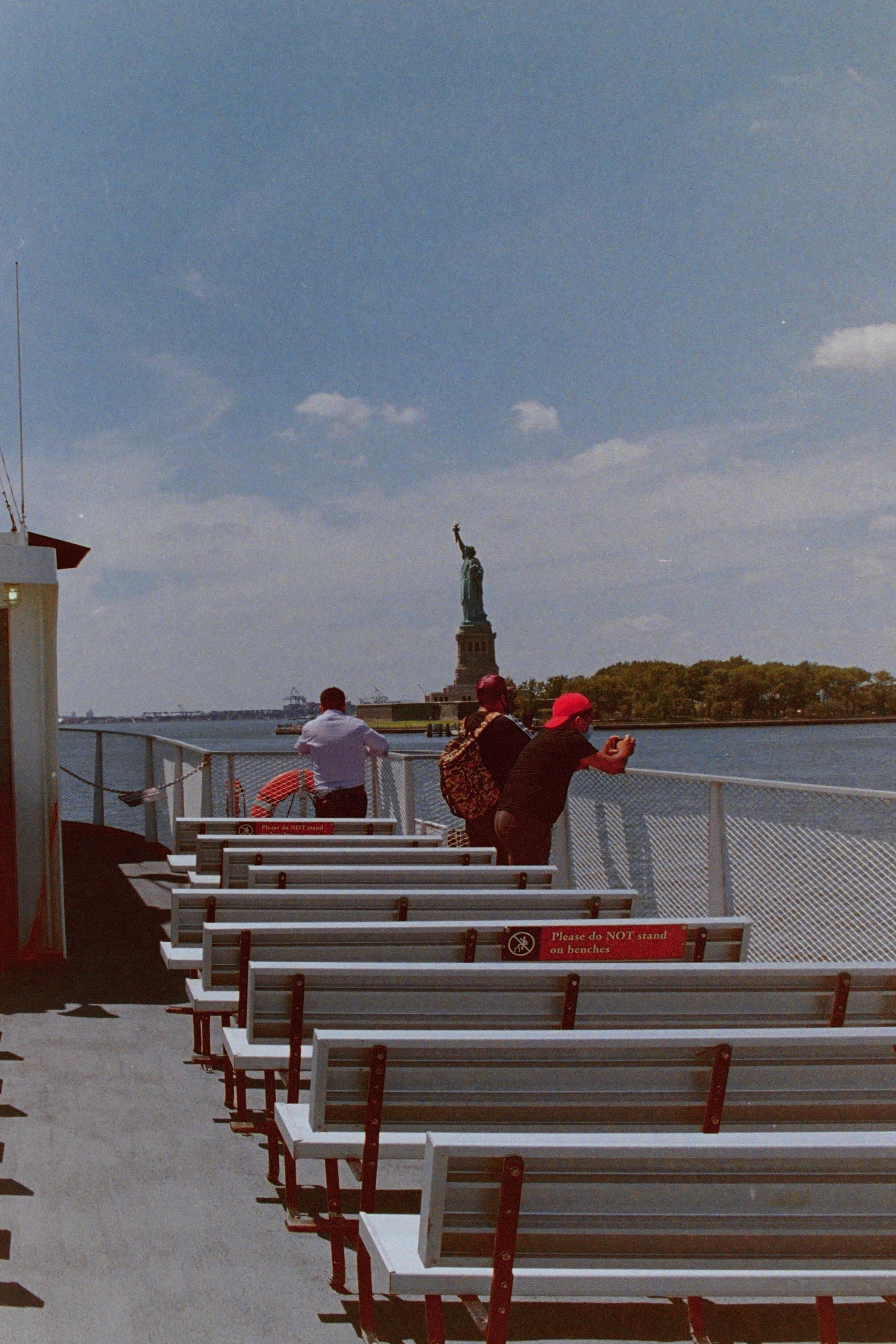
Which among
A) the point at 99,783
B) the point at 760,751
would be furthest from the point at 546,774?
the point at 760,751

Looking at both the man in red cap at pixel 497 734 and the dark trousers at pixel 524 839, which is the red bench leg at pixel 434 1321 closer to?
the dark trousers at pixel 524 839

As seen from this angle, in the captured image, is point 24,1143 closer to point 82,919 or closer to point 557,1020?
point 557,1020

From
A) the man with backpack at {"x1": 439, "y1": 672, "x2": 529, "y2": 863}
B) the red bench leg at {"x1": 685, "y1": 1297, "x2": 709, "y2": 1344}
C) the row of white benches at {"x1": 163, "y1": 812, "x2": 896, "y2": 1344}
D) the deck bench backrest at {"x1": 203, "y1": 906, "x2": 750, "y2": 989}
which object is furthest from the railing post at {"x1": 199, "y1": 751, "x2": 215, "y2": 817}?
the red bench leg at {"x1": 685, "y1": 1297, "x2": 709, "y2": 1344}

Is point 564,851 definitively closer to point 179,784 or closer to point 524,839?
point 524,839

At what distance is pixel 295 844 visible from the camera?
24.7ft

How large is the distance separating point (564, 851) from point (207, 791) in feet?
19.0

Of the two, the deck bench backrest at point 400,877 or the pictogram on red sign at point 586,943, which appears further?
the deck bench backrest at point 400,877

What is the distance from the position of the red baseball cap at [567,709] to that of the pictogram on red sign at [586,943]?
Result: 2.66m

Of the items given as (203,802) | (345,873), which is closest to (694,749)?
(203,802)

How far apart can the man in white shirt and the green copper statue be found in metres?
113

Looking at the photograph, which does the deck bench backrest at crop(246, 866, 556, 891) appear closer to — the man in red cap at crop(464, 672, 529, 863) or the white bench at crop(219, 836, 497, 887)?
the white bench at crop(219, 836, 497, 887)

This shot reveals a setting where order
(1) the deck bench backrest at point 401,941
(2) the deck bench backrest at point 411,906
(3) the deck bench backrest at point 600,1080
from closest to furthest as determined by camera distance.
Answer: (3) the deck bench backrest at point 600,1080, (1) the deck bench backrest at point 401,941, (2) the deck bench backrest at point 411,906

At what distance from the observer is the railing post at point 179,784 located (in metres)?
14.9

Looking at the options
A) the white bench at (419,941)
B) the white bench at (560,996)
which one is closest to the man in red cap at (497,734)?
the white bench at (419,941)
